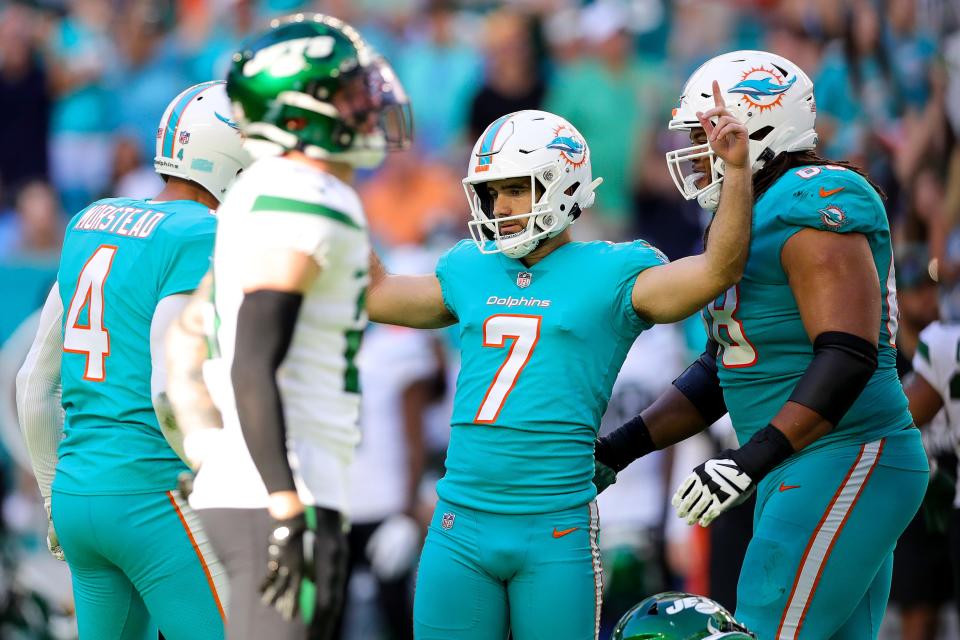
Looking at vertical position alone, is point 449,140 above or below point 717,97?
below

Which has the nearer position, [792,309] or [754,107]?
[792,309]

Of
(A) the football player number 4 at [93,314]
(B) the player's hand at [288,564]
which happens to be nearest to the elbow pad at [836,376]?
(B) the player's hand at [288,564]

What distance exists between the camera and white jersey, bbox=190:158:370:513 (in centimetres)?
272

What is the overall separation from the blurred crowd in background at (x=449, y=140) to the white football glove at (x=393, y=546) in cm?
2

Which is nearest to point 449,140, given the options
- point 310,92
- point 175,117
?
point 175,117

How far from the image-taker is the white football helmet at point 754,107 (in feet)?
13.1

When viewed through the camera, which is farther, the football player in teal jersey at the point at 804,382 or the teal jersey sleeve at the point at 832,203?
the teal jersey sleeve at the point at 832,203

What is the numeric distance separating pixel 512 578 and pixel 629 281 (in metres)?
0.92

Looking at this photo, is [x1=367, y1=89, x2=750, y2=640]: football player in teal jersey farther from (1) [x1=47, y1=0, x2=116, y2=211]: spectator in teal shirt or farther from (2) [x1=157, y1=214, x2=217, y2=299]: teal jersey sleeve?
(1) [x1=47, y1=0, x2=116, y2=211]: spectator in teal shirt

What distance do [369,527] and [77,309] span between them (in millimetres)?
3865

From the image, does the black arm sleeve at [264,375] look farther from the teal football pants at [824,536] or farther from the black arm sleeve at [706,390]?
the black arm sleeve at [706,390]

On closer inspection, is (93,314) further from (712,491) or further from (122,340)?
(712,491)

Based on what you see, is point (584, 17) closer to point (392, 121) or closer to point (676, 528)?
point (676, 528)

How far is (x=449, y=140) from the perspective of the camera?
8273mm
